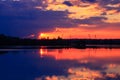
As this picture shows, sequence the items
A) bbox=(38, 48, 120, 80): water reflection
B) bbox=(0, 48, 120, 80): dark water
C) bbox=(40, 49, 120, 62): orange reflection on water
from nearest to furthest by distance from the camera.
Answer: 1. bbox=(38, 48, 120, 80): water reflection
2. bbox=(0, 48, 120, 80): dark water
3. bbox=(40, 49, 120, 62): orange reflection on water

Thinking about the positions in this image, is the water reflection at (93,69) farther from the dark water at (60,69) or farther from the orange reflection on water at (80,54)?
the orange reflection on water at (80,54)

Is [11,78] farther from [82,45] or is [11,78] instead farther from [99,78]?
[82,45]

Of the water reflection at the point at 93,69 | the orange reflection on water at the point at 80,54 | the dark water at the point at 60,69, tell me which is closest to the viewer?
the water reflection at the point at 93,69

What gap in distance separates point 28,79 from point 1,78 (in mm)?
1975

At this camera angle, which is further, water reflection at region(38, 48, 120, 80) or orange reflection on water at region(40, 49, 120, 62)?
orange reflection on water at region(40, 49, 120, 62)

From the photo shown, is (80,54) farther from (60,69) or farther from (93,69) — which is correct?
(93,69)

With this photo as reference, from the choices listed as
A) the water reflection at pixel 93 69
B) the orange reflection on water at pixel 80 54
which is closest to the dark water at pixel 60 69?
the water reflection at pixel 93 69

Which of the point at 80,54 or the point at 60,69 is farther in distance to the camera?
the point at 80,54

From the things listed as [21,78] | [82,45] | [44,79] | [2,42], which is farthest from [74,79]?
[2,42]

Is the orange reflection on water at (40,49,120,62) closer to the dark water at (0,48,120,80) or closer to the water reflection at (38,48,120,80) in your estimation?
the water reflection at (38,48,120,80)

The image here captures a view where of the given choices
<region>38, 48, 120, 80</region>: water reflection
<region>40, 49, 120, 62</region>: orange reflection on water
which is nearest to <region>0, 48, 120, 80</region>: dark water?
<region>38, 48, 120, 80</region>: water reflection

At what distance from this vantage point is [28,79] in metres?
25.6

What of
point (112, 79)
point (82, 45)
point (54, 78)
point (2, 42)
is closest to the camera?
point (112, 79)

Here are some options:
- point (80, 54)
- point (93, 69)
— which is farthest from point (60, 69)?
point (80, 54)
